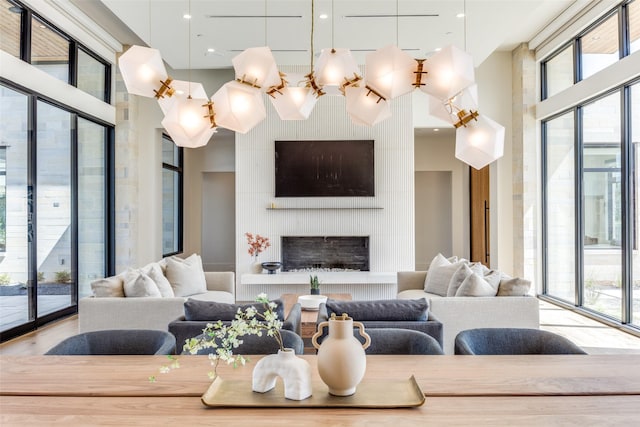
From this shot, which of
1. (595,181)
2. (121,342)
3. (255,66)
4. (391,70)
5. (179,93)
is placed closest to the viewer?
(121,342)

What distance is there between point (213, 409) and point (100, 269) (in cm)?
589

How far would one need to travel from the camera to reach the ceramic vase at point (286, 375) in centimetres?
136

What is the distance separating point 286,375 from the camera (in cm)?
138

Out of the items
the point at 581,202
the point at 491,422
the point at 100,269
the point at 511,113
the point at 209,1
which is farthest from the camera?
the point at 511,113

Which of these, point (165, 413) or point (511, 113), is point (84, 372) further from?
point (511, 113)

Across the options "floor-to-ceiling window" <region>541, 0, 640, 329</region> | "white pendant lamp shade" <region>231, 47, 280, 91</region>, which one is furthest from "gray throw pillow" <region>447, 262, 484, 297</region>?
"white pendant lamp shade" <region>231, 47, 280, 91</region>

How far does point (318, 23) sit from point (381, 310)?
365cm

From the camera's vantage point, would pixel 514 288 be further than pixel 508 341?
Yes

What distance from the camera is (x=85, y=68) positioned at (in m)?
6.14

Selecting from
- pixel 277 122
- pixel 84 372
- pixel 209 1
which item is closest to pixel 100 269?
pixel 277 122

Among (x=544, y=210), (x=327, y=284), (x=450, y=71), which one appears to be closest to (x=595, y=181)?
(x=544, y=210)

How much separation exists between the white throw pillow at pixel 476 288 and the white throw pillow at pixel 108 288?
9.03 feet

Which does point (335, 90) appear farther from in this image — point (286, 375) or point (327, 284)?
point (327, 284)

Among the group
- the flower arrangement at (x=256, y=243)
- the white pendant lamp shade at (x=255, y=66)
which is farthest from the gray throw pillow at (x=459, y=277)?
the flower arrangement at (x=256, y=243)
